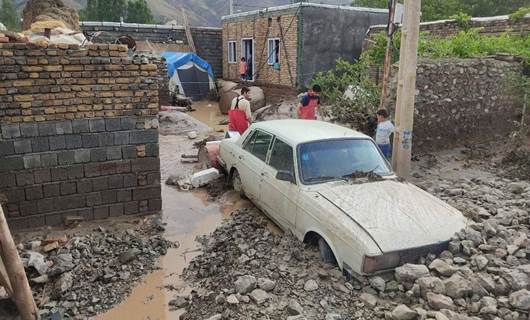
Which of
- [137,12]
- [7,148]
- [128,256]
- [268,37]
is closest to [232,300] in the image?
[128,256]

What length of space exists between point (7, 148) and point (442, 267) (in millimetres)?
5380

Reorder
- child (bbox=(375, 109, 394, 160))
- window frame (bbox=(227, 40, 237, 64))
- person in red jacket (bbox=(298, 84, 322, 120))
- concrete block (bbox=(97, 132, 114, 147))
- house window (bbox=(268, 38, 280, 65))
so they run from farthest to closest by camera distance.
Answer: window frame (bbox=(227, 40, 237, 64))
house window (bbox=(268, 38, 280, 65))
person in red jacket (bbox=(298, 84, 322, 120))
child (bbox=(375, 109, 394, 160))
concrete block (bbox=(97, 132, 114, 147))

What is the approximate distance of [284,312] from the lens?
3.66 meters

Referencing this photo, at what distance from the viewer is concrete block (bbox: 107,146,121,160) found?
20.4 ft

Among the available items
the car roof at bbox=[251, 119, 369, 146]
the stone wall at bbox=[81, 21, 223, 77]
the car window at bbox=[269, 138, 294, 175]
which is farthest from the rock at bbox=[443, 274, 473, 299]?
the stone wall at bbox=[81, 21, 223, 77]

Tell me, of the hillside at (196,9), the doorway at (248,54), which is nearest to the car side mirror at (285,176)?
the doorway at (248,54)

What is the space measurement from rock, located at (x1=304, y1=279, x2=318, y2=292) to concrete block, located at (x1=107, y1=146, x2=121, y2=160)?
11.7ft

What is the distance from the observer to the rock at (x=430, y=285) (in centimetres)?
374

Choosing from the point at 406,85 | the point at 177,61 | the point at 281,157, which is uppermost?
the point at 177,61

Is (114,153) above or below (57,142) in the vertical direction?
below

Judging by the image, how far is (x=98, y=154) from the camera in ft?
20.2

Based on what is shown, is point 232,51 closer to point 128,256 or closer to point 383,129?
point 383,129

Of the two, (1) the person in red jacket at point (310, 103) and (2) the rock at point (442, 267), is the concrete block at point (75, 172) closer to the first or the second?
(2) the rock at point (442, 267)

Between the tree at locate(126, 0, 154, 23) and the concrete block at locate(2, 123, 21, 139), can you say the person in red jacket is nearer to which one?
the concrete block at locate(2, 123, 21, 139)
